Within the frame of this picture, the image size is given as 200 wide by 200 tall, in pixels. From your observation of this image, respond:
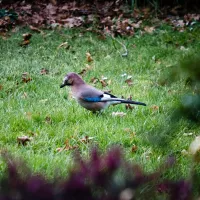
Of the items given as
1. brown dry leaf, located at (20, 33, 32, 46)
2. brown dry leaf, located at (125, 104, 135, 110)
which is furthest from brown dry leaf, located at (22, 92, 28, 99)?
brown dry leaf, located at (20, 33, 32, 46)

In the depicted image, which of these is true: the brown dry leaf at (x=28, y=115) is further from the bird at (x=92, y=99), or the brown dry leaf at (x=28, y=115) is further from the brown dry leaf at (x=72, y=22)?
the brown dry leaf at (x=72, y=22)

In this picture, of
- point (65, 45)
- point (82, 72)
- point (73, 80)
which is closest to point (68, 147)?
point (73, 80)

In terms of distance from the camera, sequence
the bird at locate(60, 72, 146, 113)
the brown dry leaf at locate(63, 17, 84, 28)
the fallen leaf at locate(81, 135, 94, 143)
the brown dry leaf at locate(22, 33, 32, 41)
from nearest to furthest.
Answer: the fallen leaf at locate(81, 135, 94, 143)
the bird at locate(60, 72, 146, 113)
the brown dry leaf at locate(22, 33, 32, 41)
the brown dry leaf at locate(63, 17, 84, 28)

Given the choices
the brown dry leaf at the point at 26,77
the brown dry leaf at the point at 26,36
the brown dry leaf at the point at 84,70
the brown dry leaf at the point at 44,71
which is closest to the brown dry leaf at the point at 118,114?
the brown dry leaf at the point at 26,77

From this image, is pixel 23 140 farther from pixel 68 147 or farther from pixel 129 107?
pixel 129 107

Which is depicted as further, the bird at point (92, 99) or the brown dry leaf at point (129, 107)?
the brown dry leaf at point (129, 107)

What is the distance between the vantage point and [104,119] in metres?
4.28

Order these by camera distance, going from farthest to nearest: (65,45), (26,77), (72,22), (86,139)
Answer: (72,22) → (65,45) → (26,77) → (86,139)

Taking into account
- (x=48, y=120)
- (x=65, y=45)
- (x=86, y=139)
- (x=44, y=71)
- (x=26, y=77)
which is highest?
(x=86, y=139)

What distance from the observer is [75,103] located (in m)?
4.76

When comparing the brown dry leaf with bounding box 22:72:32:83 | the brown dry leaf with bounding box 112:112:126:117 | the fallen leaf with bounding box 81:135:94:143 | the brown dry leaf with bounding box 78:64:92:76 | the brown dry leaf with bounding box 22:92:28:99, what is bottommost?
the brown dry leaf with bounding box 78:64:92:76

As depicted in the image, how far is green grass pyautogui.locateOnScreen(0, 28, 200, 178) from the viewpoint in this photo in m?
3.35

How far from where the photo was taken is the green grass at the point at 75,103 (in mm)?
3350

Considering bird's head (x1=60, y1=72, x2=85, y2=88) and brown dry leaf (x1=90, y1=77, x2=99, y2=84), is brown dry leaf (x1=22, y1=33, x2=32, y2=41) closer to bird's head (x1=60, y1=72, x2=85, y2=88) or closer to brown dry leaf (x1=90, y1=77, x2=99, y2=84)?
brown dry leaf (x1=90, y1=77, x2=99, y2=84)
